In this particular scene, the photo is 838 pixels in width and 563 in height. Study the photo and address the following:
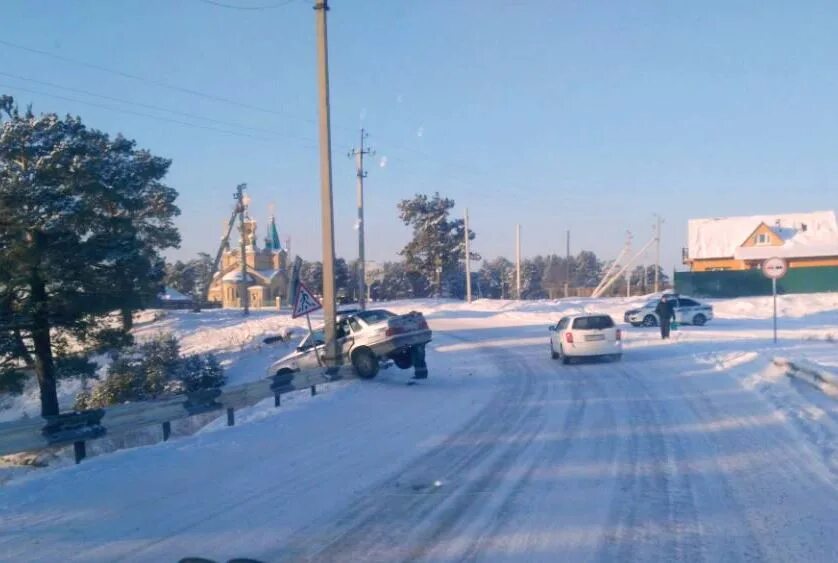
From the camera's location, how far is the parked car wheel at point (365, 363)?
1922 centimetres

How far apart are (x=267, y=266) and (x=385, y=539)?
94.2 m

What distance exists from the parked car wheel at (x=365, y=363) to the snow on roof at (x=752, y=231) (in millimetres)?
62949

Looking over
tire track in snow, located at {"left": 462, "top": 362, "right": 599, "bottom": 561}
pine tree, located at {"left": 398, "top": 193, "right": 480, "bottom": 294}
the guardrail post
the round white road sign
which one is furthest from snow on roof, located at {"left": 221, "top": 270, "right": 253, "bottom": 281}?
the guardrail post

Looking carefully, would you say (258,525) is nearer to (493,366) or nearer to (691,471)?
(691,471)

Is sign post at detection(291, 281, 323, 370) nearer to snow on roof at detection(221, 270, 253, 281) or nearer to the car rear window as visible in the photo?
the car rear window

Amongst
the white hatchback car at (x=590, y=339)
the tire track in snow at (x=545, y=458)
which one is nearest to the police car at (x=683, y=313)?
the white hatchback car at (x=590, y=339)

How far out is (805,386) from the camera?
16.0 metres

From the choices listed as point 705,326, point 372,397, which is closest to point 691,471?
point 372,397

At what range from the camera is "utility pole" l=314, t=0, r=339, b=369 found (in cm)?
1934

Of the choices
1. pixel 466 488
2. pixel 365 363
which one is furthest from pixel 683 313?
pixel 466 488

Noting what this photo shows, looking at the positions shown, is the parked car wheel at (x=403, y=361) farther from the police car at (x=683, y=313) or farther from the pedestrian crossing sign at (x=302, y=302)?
the police car at (x=683, y=313)

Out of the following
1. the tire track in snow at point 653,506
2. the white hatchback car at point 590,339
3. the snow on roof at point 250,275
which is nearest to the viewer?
the tire track in snow at point 653,506

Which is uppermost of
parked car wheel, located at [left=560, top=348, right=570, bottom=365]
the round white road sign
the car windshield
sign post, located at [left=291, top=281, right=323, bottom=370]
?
the round white road sign

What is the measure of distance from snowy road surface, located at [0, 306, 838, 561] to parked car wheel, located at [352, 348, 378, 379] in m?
3.64
